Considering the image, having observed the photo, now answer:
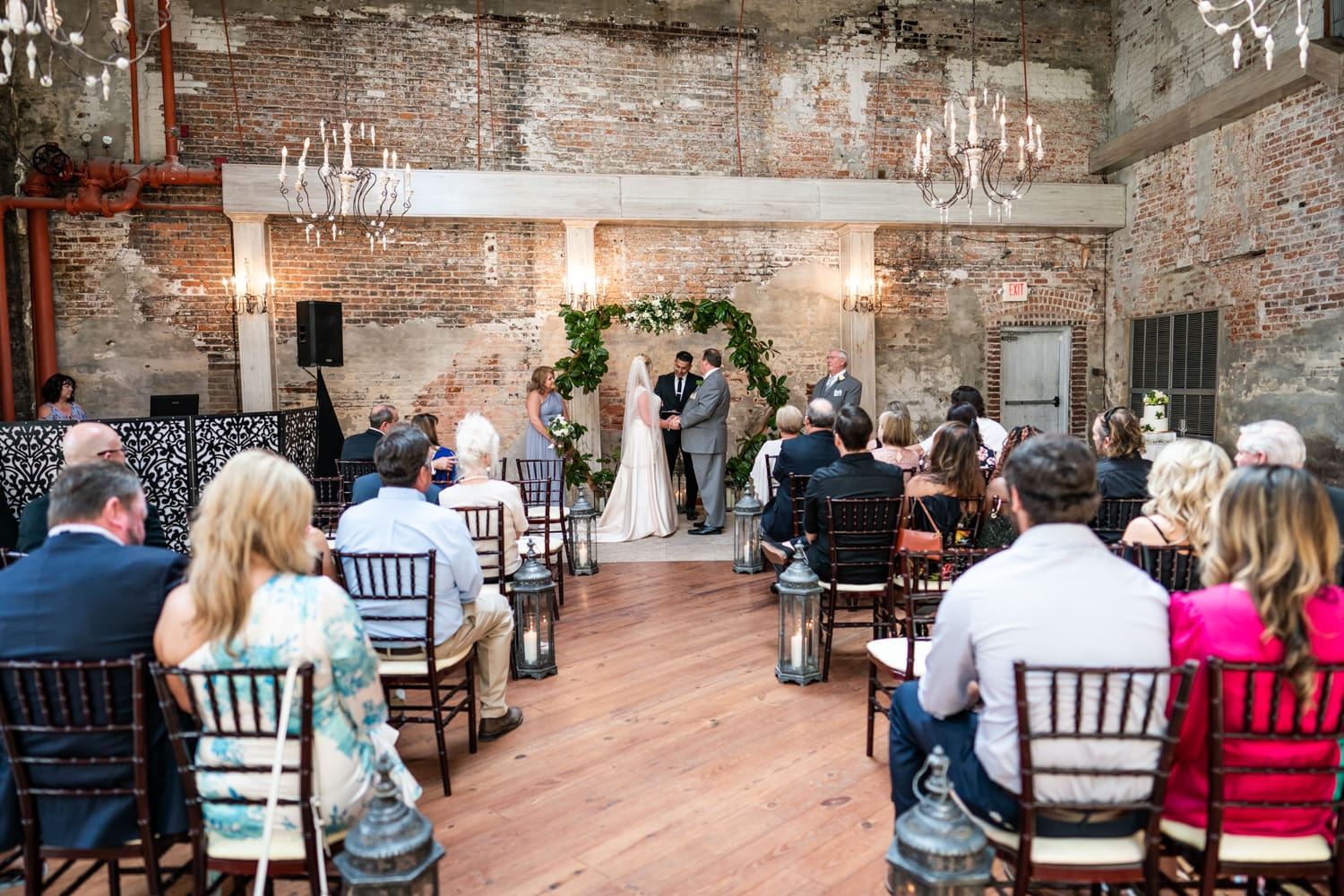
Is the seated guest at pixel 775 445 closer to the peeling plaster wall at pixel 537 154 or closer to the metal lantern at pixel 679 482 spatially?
the metal lantern at pixel 679 482

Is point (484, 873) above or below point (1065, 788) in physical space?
below

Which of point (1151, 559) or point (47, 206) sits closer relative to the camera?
point (1151, 559)

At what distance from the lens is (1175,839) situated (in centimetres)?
209

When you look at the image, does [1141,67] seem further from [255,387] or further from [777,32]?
[255,387]

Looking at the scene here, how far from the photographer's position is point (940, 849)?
173cm

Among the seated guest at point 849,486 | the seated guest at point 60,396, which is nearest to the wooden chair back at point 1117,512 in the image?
the seated guest at point 849,486

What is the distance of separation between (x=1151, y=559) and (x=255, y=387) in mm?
8548

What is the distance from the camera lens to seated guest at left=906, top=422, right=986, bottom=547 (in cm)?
440

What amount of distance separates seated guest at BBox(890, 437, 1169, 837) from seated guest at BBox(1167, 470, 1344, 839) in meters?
0.12

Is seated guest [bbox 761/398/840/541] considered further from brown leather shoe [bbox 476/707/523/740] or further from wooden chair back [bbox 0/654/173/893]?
wooden chair back [bbox 0/654/173/893]

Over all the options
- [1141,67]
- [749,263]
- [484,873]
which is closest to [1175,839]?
[484,873]

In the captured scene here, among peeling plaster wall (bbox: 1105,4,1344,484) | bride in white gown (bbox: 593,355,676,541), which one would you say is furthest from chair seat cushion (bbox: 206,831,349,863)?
peeling plaster wall (bbox: 1105,4,1344,484)

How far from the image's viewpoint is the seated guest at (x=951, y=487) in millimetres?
4402

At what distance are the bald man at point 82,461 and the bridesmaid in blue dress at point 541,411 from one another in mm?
4898
